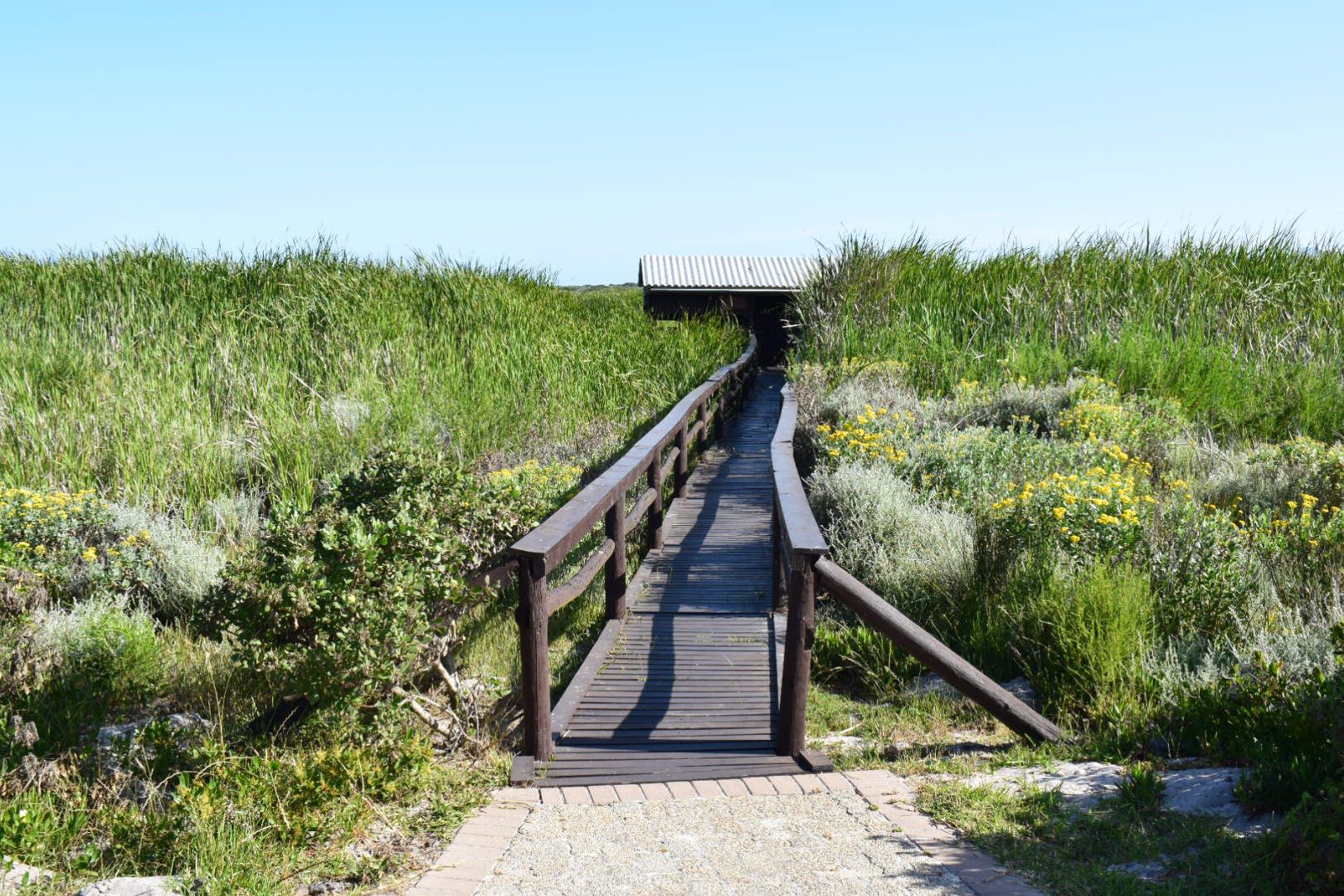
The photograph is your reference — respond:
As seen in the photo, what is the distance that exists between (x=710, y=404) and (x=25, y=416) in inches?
288

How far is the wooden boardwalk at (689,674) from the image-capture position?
440 centimetres

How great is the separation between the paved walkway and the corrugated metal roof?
17590 millimetres

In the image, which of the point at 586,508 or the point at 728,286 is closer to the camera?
the point at 586,508

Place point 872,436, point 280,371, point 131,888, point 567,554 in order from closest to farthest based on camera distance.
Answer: point 131,888 → point 567,554 → point 872,436 → point 280,371

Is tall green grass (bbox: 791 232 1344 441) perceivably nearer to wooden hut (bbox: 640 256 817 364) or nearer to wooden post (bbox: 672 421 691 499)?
wooden post (bbox: 672 421 691 499)

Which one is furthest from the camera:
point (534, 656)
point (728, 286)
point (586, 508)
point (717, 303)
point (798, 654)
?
point (717, 303)

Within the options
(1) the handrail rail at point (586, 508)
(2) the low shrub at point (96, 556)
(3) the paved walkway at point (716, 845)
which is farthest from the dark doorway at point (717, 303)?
(3) the paved walkway at point (716, 845)

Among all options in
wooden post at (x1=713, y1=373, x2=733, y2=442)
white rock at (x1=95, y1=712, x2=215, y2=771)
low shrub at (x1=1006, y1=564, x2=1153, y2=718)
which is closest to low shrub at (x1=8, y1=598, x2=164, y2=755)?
white rock at (x1=95, y1=712, x2=215, y2=771)

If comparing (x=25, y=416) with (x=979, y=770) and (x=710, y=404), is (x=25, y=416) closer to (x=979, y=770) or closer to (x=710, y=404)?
(x=710, y=404)

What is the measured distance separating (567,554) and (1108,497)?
10.6ft

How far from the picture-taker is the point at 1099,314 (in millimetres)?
13625

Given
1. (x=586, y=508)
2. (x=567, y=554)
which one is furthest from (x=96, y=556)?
(x=586, y=508)

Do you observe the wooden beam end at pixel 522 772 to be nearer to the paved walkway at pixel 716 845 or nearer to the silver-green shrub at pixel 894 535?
the paved walkway at pixel 716 845

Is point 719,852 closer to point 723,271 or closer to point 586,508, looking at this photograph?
point 586,508
